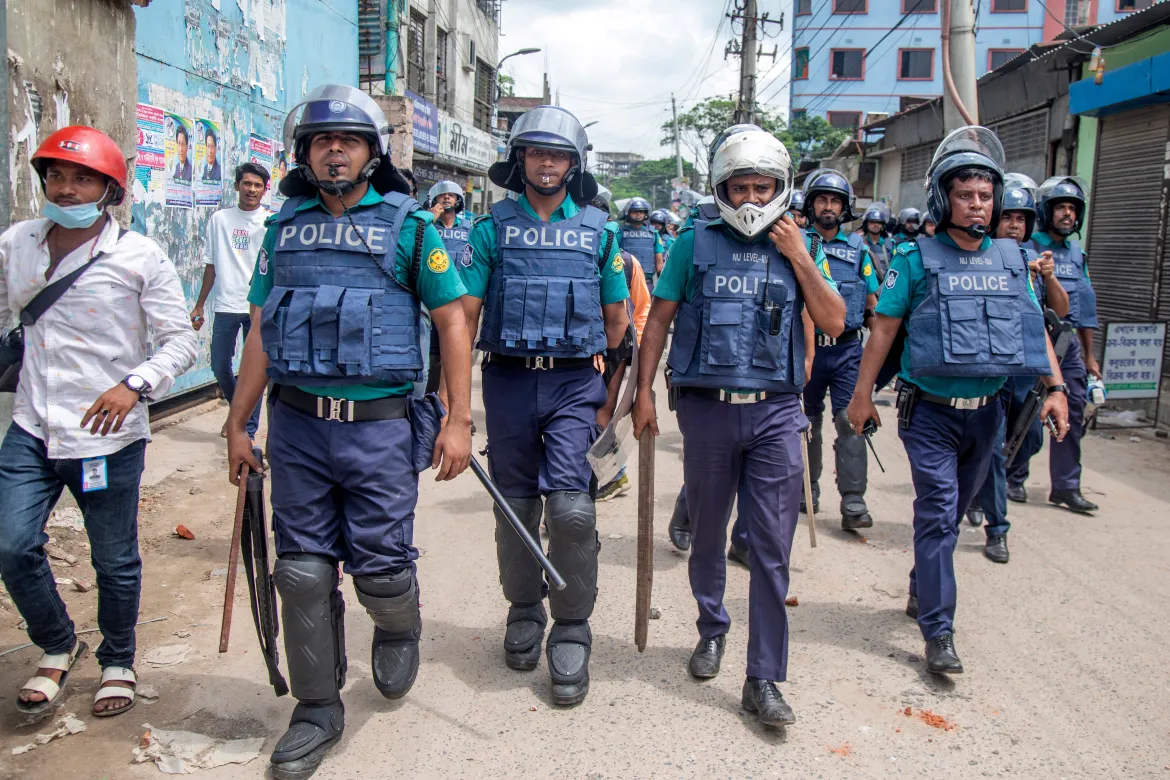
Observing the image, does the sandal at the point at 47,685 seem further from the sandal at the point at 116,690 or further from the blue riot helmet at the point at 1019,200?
the blue riot helmet at the point at 1019,200

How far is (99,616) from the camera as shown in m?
3.77

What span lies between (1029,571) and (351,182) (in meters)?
4.36

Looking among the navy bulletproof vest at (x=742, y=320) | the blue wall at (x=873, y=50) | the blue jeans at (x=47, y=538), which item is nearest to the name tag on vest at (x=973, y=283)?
the navy bulletproof vest at (x=742, y=320)

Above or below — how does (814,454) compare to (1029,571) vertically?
above

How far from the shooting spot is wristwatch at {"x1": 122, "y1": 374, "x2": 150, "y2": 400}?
348cm

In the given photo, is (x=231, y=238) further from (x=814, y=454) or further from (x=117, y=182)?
(x=814, y=454)

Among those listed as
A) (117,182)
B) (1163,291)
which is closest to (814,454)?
(117,182)

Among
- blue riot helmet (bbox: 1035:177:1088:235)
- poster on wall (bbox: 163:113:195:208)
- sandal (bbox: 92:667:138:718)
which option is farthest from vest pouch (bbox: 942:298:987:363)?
poster on wall (bbox: 163:113:195:208)

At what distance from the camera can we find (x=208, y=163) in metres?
9.52

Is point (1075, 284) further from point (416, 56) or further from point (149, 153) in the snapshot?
point (416, 56)

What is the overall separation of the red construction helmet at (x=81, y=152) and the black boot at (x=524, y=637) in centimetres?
232

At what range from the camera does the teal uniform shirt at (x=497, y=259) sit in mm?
4188

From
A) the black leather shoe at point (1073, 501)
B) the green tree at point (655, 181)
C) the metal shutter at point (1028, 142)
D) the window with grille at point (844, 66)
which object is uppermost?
the window with grille at point (844, 66)

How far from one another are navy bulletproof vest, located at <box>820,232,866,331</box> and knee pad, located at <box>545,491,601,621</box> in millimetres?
3380
